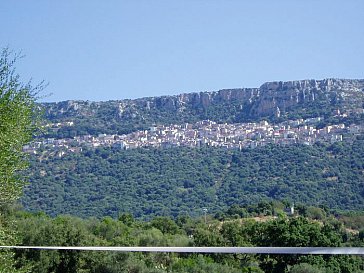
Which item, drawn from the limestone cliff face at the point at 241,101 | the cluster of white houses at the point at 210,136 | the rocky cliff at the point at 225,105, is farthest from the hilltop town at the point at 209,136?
the limestone cliff face at the point at 241,101

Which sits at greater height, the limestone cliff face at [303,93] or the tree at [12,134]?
the limestone cliff face at [303,93]

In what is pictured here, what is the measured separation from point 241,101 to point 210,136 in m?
5.10

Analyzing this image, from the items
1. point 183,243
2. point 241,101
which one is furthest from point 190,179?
point 183,243

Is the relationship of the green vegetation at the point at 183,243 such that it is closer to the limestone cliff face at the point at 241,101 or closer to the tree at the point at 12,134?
the tree at the point at 12,134

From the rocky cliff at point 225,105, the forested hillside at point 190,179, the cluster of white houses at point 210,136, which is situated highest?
the rocky cliff at point 225,105

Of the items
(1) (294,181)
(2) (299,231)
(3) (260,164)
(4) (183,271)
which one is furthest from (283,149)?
(4) (183,271)

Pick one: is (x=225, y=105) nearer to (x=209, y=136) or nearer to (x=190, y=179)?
(x=209, y=136)

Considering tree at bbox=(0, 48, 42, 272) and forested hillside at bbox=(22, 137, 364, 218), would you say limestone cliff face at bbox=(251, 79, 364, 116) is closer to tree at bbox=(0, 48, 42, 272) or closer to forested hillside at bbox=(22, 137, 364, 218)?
forested hillside at bbox=(22, 137, 364, 218)

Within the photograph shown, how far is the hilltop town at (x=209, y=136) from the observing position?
4466 centimetres

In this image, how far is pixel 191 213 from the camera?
37281 millimetres

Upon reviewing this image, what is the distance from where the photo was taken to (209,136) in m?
54.7

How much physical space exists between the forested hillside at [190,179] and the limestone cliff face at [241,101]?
279 inches

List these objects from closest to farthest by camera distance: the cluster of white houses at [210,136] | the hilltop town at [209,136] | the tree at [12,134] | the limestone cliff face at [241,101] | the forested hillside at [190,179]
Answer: the tree at [12,134] → the forested hillside at [190,179] → the hilltop town at [209,136] → the cluster of white houses at [210,136] → the limestone cliff face at [241,101]

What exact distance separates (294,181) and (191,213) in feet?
23.1
